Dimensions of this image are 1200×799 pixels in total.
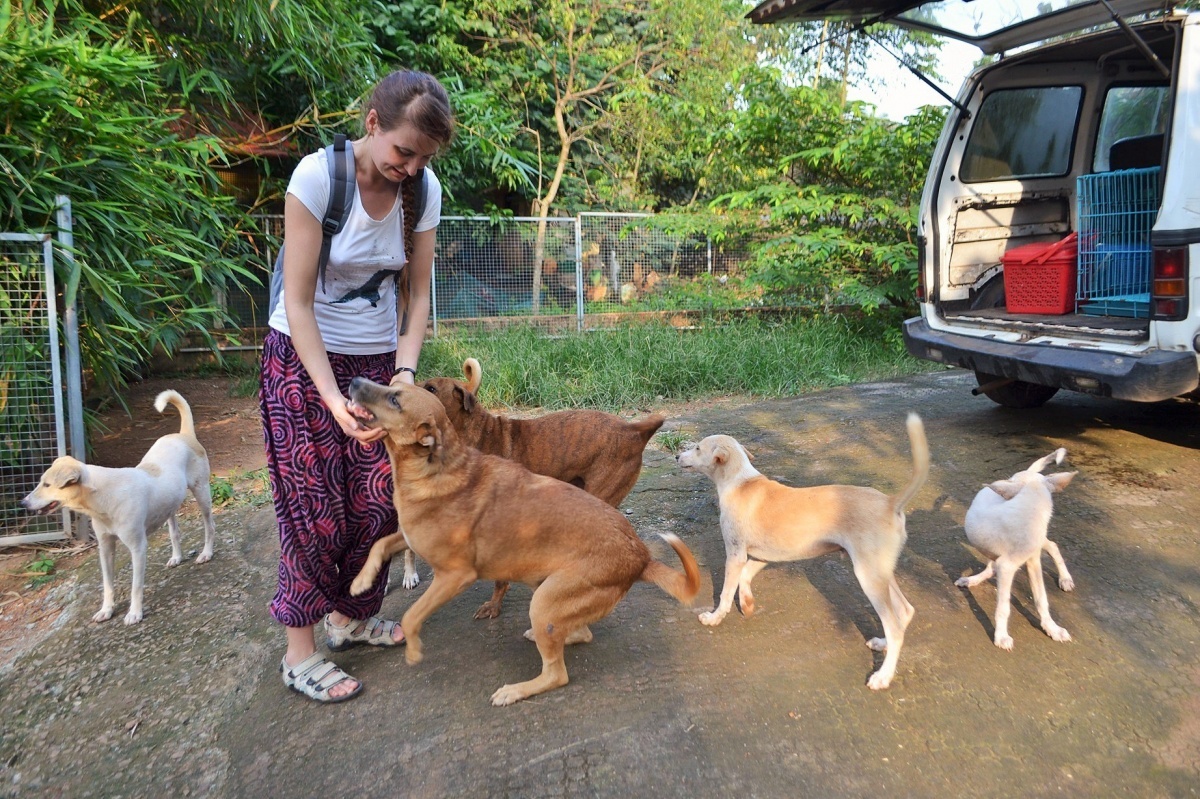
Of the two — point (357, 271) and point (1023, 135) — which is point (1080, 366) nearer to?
point (1023, 135)

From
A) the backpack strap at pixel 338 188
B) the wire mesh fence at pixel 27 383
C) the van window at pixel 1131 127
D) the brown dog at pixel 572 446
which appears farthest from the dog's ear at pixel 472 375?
the van window at pixel 1131 127

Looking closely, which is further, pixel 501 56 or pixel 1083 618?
pixel 501 56

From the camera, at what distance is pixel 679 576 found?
2.96m

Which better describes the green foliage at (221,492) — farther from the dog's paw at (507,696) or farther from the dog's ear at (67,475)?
the dog's paw at (507,696)

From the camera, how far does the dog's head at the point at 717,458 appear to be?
3518 millimetres

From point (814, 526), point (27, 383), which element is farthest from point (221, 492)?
point (814, 526)

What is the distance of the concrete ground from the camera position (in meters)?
2.45

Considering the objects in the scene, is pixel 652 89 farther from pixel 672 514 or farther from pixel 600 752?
pixel 600 752

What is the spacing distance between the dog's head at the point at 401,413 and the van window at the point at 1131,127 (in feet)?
20.2

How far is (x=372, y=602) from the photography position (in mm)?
3207

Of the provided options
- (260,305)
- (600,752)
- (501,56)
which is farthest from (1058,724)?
(501,56)

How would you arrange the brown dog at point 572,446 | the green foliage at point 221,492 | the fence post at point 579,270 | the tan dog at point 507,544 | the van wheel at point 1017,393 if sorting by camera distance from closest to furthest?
the tan dog at point 507,544 → the brown dog at point 572,446 → the green foliage at point 221,492 → the van wheel at point 1017,393 → the fence post at point 579,270

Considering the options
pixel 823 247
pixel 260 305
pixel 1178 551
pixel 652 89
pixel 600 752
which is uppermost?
pixel 652 89

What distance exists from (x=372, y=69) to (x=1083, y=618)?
961cm
